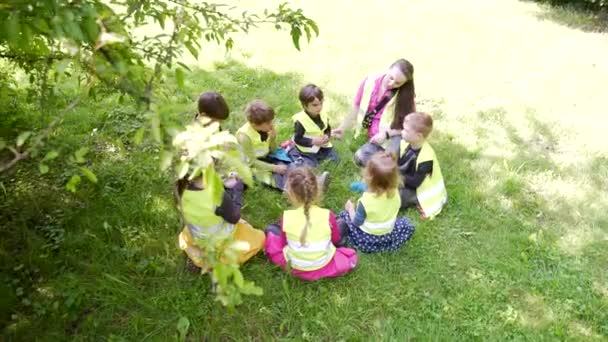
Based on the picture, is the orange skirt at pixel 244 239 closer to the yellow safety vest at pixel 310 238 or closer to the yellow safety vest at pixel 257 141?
the yellow safety vest at pixel 310 238

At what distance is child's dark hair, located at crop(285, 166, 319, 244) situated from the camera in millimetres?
3244

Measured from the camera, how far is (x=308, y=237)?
330 cm

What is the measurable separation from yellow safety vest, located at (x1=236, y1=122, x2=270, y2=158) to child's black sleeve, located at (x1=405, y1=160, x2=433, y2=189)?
4.40 ft

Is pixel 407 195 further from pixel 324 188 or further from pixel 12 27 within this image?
pixel 12 27

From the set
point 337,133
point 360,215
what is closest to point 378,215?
point 360,215

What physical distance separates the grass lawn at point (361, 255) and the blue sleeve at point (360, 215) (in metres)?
0.30

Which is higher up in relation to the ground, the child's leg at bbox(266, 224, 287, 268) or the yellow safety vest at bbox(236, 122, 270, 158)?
the yellow safety vest at bbox(236, 122, 270, 158)

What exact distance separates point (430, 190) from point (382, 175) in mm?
899

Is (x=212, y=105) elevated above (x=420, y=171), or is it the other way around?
(x=212, y=105)

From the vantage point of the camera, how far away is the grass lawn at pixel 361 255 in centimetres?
320

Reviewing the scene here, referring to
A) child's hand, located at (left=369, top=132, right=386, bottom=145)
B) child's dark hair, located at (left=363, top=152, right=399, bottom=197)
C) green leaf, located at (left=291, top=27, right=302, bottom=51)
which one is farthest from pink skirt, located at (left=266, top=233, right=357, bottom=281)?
green leaf, located at (left=291, top=27, right=302, bottom=51)

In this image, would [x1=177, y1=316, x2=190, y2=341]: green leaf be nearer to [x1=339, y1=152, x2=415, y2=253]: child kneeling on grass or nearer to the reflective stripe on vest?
the reflective stripe on vest

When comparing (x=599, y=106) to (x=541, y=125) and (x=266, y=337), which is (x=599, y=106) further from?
(x=266, y=337)

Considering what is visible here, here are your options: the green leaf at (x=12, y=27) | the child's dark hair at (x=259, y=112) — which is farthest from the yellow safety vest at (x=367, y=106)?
the green leaf at (x=12, y=27)
